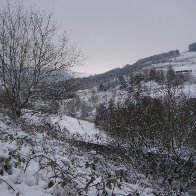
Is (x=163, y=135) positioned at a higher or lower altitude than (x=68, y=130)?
higher

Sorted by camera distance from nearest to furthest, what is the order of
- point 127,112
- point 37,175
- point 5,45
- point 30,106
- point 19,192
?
point 19,192, point 37,175, point 127,112, point 5,45, point 30,106

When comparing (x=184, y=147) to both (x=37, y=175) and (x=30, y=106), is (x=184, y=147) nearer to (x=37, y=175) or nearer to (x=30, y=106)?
(x=37, y=175)

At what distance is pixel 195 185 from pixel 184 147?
2.88m

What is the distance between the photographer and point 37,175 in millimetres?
4852

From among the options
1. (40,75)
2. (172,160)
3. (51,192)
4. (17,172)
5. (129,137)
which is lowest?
(172,160)

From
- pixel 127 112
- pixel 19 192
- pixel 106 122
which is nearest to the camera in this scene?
pixel 19 192

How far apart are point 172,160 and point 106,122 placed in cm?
393

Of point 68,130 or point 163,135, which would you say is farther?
point 68,130

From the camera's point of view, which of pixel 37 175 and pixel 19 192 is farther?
pixel 37 175

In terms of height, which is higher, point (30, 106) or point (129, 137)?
point (30, 106)

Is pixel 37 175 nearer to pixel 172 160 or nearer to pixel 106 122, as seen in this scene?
pixel 172 160

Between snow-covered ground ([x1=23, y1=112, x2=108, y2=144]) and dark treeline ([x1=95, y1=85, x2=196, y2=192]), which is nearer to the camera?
dark treeline ([x1=95, y1=85, x2=196, y2=192])

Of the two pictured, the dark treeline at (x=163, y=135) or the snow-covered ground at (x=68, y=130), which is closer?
the dark treeline at (x=163, y=135)

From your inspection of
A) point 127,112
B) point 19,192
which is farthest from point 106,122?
point 19,192
